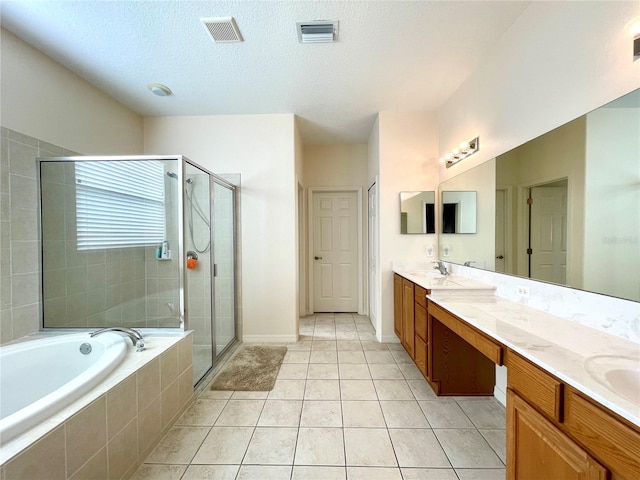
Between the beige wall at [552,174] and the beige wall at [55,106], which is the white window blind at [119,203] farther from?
the beige wall at [552,174]

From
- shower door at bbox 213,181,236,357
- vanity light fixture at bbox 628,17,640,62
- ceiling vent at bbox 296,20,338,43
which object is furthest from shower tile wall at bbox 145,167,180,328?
vanity light fixture at bbox 628,17,640,62

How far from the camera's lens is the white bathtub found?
4.07 ft

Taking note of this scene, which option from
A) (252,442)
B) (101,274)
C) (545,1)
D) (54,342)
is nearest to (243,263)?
(101,274)

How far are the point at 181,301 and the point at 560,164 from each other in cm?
255

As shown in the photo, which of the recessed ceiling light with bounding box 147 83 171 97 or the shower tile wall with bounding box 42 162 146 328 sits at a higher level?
the recessed ceiling light with bounding box 147 83 171 97

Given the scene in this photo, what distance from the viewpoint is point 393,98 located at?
2.54 metres

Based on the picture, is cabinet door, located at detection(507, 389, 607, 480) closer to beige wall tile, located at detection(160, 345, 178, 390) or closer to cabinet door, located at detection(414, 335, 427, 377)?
cabinet door, located at detection(414, 335, 427, 377)

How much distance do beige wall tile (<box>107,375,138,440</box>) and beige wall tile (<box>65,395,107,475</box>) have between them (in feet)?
0.09

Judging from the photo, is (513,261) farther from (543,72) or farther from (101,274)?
(101,274)

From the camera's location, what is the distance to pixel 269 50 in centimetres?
188

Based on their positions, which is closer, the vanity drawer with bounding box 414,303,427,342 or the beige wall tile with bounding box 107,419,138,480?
the beige wall tile with bounding box 107,419,138,480

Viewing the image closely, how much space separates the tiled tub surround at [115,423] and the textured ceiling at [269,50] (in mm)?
2130

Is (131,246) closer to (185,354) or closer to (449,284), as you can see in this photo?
(185,354)

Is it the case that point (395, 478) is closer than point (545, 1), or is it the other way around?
point (395, 478)
